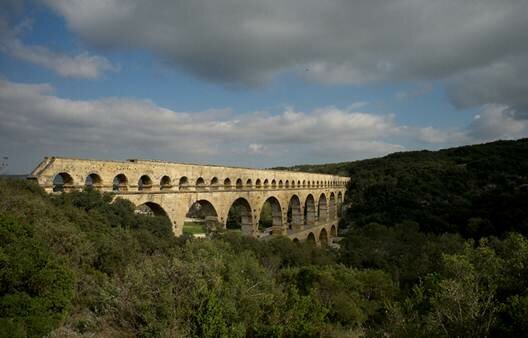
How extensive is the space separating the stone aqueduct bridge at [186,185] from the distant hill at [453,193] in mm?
12073

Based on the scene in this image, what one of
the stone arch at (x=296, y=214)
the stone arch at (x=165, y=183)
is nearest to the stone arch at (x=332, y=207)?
the stone arch at (x=296, y=214)

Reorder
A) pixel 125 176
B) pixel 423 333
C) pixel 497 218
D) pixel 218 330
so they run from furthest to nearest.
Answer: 1. pixel 497 218
2. pixel 125 176
3. pixel 423 333
4. pixel 218 330

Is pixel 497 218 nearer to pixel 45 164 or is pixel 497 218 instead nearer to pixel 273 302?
pixel 273 302

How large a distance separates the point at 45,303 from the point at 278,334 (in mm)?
4543

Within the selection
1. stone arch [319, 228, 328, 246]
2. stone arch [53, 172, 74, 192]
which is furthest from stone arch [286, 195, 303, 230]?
stone arch [53, 172, 74, 192]

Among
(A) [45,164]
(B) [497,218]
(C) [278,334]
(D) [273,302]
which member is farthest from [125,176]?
(B) [497,218]

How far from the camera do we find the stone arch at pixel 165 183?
16641mm

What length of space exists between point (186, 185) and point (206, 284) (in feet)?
37.0

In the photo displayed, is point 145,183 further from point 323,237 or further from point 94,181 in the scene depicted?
point 323,237

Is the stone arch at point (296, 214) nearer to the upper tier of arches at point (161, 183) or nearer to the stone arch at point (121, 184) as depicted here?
the upper tier of arches at point (161, 183)

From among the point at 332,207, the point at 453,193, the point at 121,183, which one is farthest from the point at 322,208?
the point at 121,183

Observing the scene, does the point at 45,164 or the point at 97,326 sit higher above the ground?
the point at 45,164

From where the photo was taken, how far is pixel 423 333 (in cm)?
652

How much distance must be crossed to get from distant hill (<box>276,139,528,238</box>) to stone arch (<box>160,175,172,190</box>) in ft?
79.1
